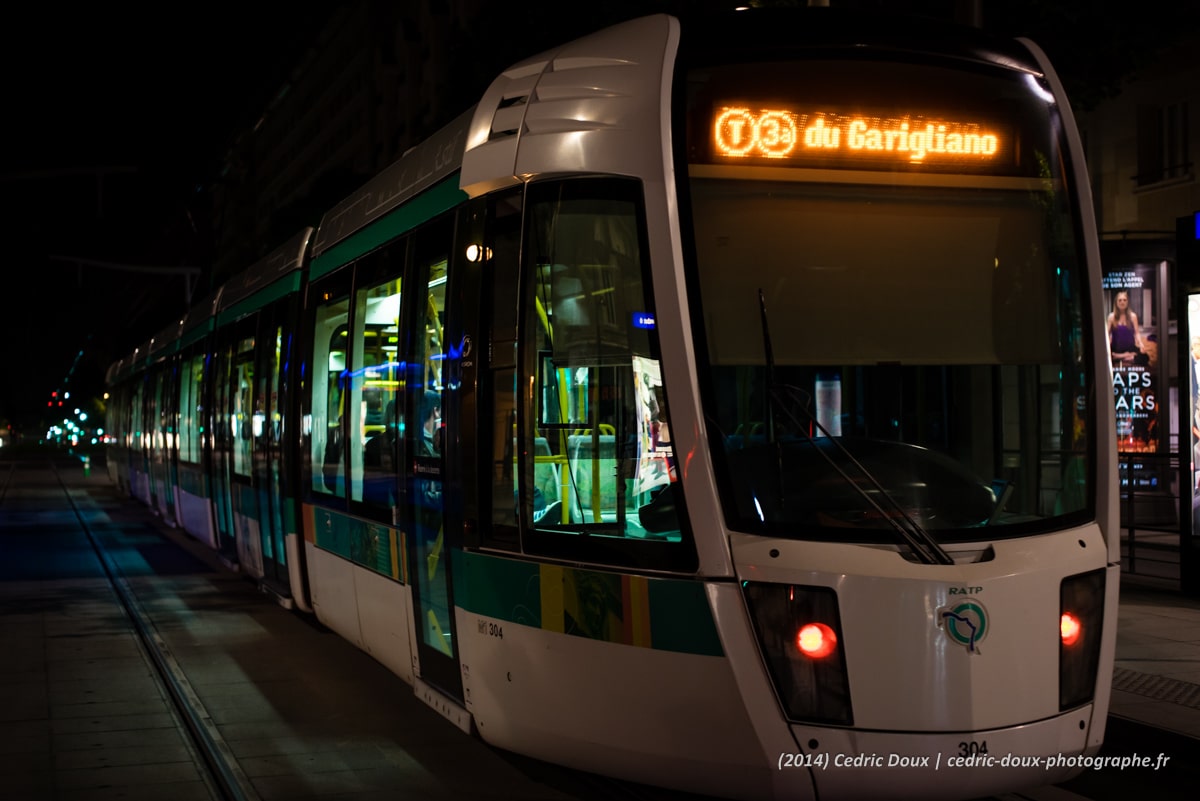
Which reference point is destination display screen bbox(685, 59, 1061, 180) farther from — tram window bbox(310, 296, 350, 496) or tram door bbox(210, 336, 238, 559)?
tram door bbox(210, 336, 238, 559)

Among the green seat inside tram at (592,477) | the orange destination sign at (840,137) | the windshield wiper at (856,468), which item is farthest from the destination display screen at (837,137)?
the green seat inside tram at (592,477)

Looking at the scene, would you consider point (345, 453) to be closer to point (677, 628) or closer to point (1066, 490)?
point (677, 628)

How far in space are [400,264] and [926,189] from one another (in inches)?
121

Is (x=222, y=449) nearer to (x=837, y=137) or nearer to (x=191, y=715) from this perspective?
(x=191, y=715)

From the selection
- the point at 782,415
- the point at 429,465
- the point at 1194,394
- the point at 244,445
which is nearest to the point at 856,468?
the point at 782,415

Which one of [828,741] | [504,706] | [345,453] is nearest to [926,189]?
[828,741]

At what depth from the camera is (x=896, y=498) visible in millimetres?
5195

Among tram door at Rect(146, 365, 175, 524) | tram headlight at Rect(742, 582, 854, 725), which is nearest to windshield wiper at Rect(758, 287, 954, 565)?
tram headlight at Rect(742, 582, 854, 725)

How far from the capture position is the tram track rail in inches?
257

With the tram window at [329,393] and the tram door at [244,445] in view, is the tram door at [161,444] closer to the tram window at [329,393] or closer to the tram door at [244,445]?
the tram door at [244,445]

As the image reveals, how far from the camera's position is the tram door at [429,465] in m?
6.68

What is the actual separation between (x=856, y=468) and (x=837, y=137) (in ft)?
4.24

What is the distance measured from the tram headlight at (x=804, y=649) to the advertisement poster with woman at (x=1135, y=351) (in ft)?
40.5

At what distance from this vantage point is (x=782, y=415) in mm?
5258
